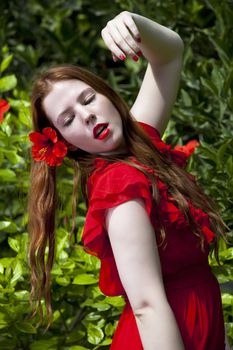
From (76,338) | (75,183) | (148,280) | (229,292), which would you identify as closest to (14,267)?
(76,338)

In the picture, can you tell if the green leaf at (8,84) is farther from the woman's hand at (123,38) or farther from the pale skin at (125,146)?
the woman's hand at (123,38)

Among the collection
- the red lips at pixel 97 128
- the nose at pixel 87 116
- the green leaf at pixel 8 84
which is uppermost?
the nose at pixel 87 116

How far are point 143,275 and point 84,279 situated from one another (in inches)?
30.3

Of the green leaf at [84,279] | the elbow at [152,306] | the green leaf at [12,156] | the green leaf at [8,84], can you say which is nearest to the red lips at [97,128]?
the elbow at [152,306]

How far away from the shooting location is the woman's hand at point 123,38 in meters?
1.82

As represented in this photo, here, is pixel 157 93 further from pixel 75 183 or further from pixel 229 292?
pixel 229 292

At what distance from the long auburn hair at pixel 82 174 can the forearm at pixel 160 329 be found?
24 cm

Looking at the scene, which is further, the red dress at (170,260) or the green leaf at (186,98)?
the green leaf at (186,98)

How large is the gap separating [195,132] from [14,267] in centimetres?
107

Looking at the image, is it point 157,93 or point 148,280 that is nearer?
point 148,280

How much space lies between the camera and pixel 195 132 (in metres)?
3.32

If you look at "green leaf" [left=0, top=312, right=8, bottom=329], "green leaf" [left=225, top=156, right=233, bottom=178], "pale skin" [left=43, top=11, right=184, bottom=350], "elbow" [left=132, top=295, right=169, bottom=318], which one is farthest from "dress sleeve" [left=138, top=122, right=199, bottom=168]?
"green leaf" [left=0, top=312, right=8, bottom=329]

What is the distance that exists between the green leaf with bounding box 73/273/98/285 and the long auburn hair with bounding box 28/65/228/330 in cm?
31

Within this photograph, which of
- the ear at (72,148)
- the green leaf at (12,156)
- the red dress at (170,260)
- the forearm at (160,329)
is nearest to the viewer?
the forearm at (160,329)
